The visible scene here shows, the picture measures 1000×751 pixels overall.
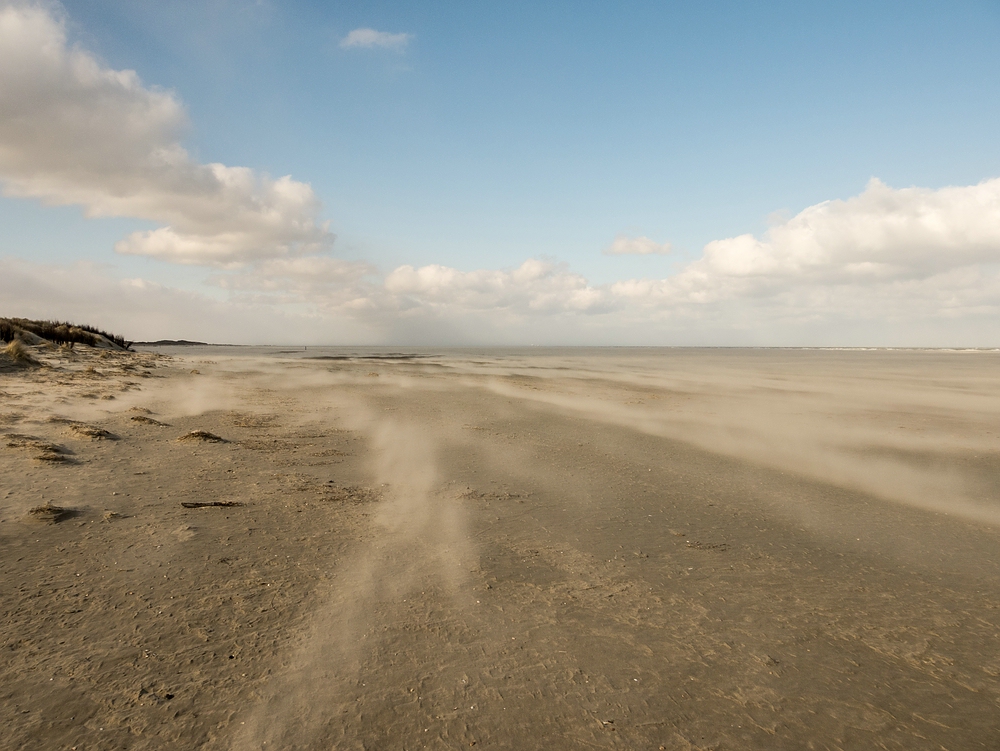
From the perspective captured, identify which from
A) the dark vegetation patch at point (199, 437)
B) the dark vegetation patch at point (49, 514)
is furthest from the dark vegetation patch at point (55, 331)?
the dark vegetation patch at point (49, 514)

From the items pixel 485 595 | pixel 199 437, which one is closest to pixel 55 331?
pixel 199 437

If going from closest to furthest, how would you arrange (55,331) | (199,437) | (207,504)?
(207,504), (199,437), (55,331)

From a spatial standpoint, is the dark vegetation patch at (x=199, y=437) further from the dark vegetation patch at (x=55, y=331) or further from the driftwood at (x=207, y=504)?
the dark vegetation patch at (x=55, y=331)

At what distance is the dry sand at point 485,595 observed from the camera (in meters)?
3.54

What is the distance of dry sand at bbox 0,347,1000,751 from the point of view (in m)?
3.54

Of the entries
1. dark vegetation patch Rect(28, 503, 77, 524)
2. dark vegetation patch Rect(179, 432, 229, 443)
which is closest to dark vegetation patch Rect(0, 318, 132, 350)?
dark vegetation patch Rect(179, 432, 229, 443)

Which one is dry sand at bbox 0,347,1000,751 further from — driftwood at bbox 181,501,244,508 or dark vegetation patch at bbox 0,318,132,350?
dark vegetation patch at bbox 0,318,132,350

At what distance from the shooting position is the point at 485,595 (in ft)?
Answer: 17.2

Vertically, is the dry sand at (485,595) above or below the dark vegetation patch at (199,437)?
below

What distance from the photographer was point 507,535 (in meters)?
6.82

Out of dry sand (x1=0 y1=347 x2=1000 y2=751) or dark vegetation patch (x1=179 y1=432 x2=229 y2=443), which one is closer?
dry sand (x1=0 y1=347 x2=1000 y2=751)

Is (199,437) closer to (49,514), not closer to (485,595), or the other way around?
(49,514)

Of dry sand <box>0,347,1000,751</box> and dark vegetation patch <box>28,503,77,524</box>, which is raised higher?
dark vegetation patch <box>28,503,77,524</box>

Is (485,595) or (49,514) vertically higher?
(49,514)
